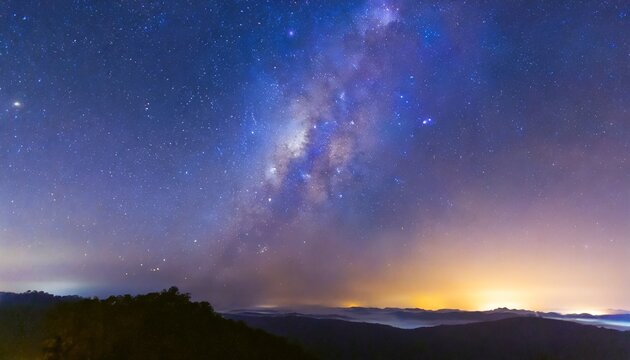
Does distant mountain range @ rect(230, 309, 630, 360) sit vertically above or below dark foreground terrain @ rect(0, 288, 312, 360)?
below

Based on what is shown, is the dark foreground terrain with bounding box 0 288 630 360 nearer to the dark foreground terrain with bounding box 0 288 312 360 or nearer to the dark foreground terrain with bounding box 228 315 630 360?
the dark foreground terrain with bounding box 0 288 312 360

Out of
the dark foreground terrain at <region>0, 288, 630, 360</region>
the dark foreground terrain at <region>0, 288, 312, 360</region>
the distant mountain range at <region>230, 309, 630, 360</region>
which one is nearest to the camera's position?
the dark foreground terrain at <region>0, 288, 312, 360</region>

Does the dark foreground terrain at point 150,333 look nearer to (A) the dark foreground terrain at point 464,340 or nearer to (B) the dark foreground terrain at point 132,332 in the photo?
(B) the dark foreground terrain at point 132,332

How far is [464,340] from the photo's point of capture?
417 ft

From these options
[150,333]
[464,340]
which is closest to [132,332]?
[150,333]

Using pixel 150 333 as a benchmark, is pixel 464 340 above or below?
below

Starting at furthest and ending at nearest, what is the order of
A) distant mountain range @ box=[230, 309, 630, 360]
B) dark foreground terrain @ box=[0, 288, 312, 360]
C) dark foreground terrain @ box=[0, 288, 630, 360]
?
distant mountain range @ box=[230, 309, 630, 360], dark foreground terrain @ box=[0, 288, 630, 360], dark foreground terrain @ box=[0, 288, 312, 360]

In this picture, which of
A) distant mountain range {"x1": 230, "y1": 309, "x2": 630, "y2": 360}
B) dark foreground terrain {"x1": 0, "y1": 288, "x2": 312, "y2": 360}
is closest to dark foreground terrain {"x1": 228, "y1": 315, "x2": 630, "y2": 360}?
distant mountain range {"x1": 230, "y1": 309, "x2": 630, "y2": 360}

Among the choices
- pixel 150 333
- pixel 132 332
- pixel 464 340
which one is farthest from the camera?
pixel 464 340

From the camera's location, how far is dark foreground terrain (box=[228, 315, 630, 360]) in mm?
109438

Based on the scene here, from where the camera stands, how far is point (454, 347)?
396ft

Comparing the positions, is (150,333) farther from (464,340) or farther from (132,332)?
(464,340)

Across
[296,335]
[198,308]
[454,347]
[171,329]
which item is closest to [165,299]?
[198,308]

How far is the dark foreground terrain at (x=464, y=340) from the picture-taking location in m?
109
